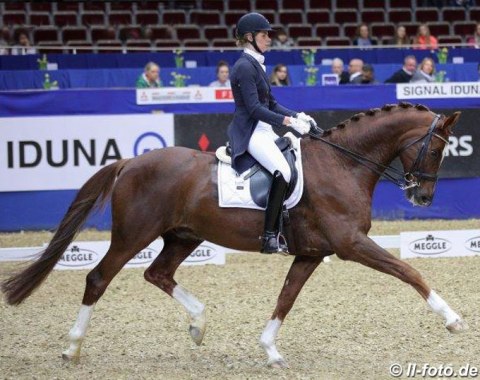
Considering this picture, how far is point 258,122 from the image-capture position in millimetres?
6516

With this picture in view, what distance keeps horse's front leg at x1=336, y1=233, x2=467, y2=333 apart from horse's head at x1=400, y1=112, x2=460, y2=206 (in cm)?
51

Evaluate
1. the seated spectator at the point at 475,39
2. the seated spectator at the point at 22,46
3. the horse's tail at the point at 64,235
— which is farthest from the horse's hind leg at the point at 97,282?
the seated spectator at the point at 475,39

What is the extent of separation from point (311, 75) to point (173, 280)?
7095 mm

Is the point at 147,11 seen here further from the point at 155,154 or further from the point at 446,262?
the point at 155,154

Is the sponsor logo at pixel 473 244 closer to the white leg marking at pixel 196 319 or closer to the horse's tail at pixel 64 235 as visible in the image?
the white leg marking at pixel 196 319

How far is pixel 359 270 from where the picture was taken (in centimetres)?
1005

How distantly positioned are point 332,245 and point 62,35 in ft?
39.9

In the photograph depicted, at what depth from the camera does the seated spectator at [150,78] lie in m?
12.6

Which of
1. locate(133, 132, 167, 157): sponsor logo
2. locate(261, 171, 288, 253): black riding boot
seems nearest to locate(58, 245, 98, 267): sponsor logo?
locate(133, 132, 167, 157): sponsor logo

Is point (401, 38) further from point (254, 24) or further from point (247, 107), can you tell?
point (247, 107)

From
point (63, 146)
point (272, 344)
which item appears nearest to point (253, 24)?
point (272, 344)

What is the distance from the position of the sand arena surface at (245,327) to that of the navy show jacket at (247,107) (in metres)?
1.34

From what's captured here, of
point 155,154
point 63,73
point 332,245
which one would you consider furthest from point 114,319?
point 63,73

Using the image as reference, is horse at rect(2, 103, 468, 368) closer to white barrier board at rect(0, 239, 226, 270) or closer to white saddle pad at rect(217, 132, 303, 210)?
white saddle pad at rect(217, 132, 303, 210)
